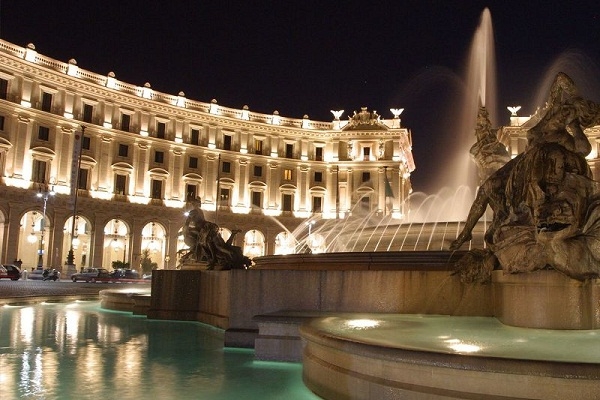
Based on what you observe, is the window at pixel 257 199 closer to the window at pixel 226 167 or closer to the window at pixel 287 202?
the window at pixel 287 202

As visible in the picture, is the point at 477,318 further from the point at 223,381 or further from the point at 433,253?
the point at 223,381

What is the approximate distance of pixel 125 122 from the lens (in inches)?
1955

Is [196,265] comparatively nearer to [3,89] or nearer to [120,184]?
[3,89]

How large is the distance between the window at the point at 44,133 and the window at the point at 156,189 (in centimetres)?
1010

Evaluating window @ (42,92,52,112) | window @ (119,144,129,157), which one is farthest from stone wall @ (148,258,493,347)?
window @ (119,144,129,157)

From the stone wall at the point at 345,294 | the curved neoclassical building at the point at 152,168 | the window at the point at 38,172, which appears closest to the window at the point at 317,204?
the curved neoclassical building at the point at 152,168

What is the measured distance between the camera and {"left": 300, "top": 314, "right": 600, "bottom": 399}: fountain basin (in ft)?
11.7

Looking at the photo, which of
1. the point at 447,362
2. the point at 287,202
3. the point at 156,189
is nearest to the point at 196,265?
A: the point at 447,362

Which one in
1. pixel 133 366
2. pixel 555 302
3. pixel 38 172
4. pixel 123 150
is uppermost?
pixel 123 150

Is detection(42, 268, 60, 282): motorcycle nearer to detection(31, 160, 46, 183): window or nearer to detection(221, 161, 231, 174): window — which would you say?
detection(31, 160, 46, 183): window

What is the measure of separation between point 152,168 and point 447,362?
4917cm

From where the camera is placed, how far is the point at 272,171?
57.6 meters

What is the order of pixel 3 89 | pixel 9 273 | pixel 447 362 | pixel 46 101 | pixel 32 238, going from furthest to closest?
pixel 32 238, pixel 46 101, pixel 3 89, pixel 9 273, pixel 447 362

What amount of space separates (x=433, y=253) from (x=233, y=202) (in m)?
47.7
